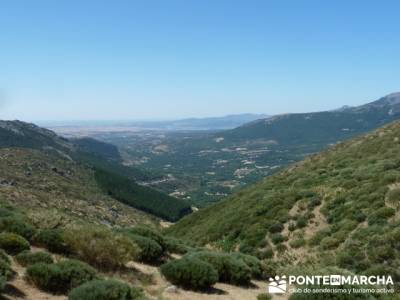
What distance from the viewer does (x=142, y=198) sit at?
132m

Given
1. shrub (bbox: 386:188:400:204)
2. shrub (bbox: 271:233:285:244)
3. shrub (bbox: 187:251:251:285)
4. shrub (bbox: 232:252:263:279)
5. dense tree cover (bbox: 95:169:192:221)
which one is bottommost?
dense tree cover (bbox: 95:169:192:221)

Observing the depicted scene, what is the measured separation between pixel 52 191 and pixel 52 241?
60.7 metres

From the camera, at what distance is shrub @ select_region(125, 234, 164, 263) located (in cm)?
1659

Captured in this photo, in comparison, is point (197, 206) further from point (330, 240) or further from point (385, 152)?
point (330, 240)

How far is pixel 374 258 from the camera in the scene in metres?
18.6

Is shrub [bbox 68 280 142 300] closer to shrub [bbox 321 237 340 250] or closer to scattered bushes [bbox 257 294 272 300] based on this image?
scattered bushes [bbox 257 294 272 300]

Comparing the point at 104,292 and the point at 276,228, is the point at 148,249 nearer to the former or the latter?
the point at 104,292

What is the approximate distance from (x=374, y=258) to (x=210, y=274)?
845cm

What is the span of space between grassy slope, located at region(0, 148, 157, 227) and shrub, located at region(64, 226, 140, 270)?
2182 cm

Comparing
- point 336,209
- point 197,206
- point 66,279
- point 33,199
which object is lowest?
point 197,206

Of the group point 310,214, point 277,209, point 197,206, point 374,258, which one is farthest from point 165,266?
point 197,206

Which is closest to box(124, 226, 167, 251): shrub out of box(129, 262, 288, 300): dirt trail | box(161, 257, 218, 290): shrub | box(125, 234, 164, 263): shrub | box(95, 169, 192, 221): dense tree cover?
box(125, 234, 164, 263): shrub

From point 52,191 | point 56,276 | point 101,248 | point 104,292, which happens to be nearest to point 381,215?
point 101,248

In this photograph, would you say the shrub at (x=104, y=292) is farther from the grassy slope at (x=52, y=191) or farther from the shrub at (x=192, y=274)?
the grassy slope at (x=52, y=191)
